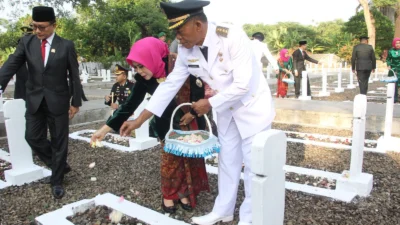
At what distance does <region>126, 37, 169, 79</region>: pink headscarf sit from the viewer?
115 inches

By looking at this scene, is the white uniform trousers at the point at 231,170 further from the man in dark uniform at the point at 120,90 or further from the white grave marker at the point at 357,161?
the man in dark uniform at the point at 120,90

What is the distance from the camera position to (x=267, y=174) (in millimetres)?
1824

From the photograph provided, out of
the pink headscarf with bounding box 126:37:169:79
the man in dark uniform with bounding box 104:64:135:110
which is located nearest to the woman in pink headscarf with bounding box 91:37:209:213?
the pink headscarf with bounding box 126:37:169:79

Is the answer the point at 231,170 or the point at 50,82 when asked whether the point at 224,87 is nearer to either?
the point at 231,170

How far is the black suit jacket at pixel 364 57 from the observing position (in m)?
9.77

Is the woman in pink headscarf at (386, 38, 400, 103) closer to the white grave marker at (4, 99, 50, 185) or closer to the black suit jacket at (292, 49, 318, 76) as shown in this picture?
the black suit jacket at (292, 49, 318, 76)

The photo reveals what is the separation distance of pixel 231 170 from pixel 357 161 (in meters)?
1.53

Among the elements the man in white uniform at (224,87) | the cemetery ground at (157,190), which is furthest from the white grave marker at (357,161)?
the man in white uniform at (224,87)

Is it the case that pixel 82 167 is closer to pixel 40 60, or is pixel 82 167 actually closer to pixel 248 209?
pixel 40 60

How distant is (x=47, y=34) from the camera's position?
3.69 metres

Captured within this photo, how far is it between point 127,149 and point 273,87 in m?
10.2

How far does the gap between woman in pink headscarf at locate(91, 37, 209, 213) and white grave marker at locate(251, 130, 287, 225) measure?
1.14 m

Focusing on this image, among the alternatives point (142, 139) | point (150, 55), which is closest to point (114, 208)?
point (150, 55)

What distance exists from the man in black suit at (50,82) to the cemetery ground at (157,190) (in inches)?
13.3
